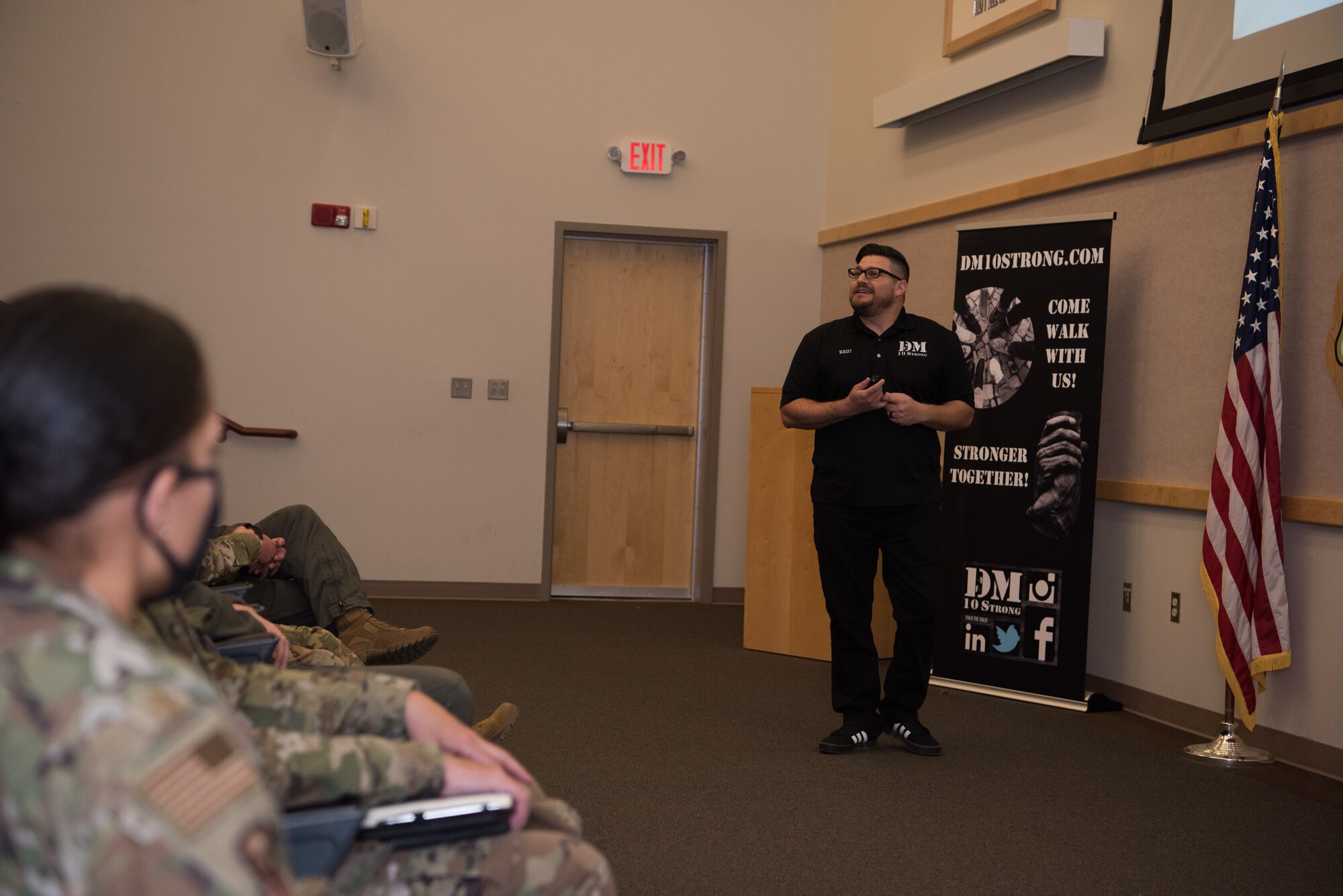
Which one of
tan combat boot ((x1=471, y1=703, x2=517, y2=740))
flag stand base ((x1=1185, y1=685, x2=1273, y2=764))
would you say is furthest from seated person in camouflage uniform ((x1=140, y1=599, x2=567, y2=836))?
flag stand base ((x1=1185, y1=685, x2=1273, y2=764))

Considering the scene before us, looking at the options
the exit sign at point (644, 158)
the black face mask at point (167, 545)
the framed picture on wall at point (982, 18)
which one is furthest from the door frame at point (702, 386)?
the black face mask at point (167, 545)

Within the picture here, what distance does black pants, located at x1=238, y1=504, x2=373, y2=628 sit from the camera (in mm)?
3273

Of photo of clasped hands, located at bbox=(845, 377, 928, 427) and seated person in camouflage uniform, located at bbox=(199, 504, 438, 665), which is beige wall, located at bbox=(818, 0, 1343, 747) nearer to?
photo of clasped hands, located at bbox=(845, 377, 928, 427)

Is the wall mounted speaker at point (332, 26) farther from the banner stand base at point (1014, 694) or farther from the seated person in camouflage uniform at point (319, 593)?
the banner stand base at point (1014, 694)

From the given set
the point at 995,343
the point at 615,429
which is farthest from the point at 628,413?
the point at 995,343

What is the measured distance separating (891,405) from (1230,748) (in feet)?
5.39

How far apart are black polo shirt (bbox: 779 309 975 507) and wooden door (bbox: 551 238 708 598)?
118 inches

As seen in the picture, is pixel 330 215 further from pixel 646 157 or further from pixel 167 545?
pixel 167 545

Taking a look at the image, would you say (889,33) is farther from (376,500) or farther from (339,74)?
(376,500)

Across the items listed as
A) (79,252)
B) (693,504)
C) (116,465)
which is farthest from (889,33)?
(116,465)

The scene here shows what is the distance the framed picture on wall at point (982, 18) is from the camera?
4.77 meters

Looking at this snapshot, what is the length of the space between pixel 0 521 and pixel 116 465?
9 cm

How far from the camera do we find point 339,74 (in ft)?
19.9

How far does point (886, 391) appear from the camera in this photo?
→ 348 centimetres
